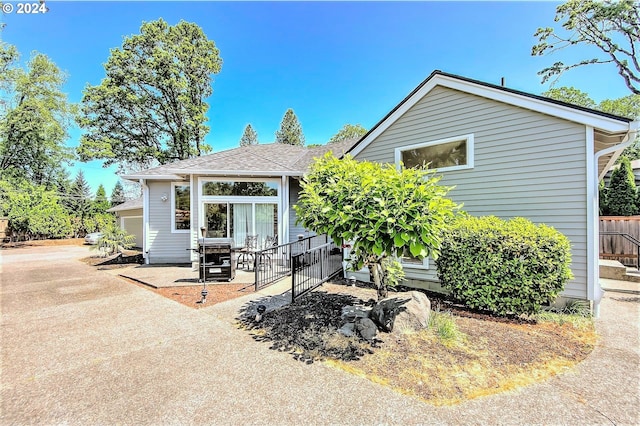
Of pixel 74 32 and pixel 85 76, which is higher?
pixel 85 76

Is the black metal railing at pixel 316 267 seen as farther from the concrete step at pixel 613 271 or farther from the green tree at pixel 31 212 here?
the green tree at pixel 31 212

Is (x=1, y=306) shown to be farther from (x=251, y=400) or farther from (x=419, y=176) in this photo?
(x=419, y=176)

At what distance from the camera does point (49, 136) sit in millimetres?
24422

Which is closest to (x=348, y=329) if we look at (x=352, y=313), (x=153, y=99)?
(x=352, y=313)

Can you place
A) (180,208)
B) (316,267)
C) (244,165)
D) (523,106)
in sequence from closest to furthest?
A: (523,106) → (316,267) → (244,165) → (180,208)

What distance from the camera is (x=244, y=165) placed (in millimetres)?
9914

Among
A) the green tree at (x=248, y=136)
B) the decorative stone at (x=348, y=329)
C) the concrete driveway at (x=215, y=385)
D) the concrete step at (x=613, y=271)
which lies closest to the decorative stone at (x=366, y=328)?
the decorative stone at (x=348, y=329)

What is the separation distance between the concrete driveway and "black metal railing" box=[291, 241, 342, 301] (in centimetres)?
203

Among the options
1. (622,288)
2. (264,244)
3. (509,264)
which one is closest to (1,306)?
(264,244)

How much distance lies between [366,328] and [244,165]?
25.3 feet

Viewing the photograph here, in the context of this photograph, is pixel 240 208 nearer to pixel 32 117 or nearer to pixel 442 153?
pixel 442 153

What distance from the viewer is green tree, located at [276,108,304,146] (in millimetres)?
37219

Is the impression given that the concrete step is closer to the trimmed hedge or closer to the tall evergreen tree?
the trimmed hedge

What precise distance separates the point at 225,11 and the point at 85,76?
18.0m
